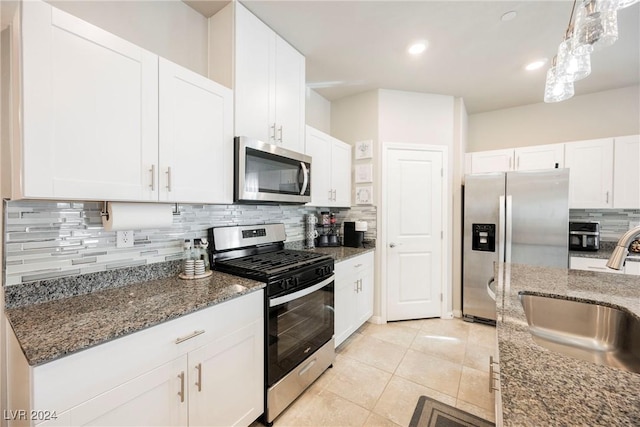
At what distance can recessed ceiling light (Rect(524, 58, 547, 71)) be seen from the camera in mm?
2494

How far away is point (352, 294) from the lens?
259cm

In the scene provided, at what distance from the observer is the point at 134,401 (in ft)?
3.40

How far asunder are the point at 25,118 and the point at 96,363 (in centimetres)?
92

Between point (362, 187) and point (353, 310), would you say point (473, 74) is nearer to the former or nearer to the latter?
point (362, 187)

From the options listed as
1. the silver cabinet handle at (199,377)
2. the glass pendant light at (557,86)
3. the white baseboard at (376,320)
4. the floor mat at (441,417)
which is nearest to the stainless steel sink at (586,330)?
the floor mat at (441,417)

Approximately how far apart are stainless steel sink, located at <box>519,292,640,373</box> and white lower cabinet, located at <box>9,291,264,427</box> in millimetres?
1322

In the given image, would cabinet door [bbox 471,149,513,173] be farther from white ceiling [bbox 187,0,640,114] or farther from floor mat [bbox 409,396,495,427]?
floor mat [bbox 409,396,495,427]

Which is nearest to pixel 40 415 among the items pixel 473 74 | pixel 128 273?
pixel 128 273

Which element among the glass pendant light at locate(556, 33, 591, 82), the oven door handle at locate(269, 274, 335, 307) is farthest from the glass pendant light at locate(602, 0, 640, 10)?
the oven door handle at locate(269, 274, 335, 307)

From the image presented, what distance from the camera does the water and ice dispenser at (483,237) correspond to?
2994 mm

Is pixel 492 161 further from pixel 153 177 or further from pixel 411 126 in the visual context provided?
pixel 153 177

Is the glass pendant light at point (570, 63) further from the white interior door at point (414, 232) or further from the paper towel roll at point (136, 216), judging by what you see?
the paper towel roll at point (136, 216)

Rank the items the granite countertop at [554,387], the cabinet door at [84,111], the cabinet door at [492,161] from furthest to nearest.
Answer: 1. the cabinet door at [492,161]
2. the cabinet door at [84,111]
3. the granite countertop at [554,387]

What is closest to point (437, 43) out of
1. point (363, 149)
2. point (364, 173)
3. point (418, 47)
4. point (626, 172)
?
point (418, 47)
